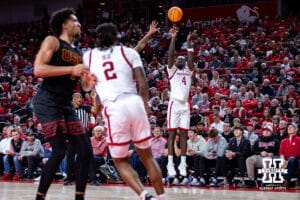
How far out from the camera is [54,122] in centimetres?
704

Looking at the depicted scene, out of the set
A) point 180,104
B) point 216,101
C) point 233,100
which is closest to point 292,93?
point 233,100

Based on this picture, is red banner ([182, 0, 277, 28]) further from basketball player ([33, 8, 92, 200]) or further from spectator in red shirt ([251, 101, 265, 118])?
basketball player ([33, 8, 92, 200])

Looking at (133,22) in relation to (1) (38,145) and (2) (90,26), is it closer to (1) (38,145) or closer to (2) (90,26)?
(2) (90,26)

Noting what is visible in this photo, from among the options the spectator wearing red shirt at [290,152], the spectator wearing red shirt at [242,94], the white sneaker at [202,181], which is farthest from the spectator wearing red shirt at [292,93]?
the white sneaker at [202,181]

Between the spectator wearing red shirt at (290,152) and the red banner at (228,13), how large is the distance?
634 inches

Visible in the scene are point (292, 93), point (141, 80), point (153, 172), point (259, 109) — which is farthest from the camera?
point (292, 93)

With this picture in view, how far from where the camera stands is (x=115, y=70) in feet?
21.4

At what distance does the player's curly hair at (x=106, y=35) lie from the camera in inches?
262

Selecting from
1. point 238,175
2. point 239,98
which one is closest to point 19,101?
point 239,98

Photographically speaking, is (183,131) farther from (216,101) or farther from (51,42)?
(51,42)

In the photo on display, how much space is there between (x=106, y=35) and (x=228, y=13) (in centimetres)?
2402

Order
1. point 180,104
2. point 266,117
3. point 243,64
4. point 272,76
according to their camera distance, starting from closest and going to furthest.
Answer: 1. point 180,104
2. point 266,117
3. point 272,76
4. point 243,64

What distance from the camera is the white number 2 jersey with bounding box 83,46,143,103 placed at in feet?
21.5

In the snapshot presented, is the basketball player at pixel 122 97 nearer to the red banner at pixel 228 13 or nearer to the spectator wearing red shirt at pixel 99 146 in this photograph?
the spectator wearing red shirt at pixel 99 146
